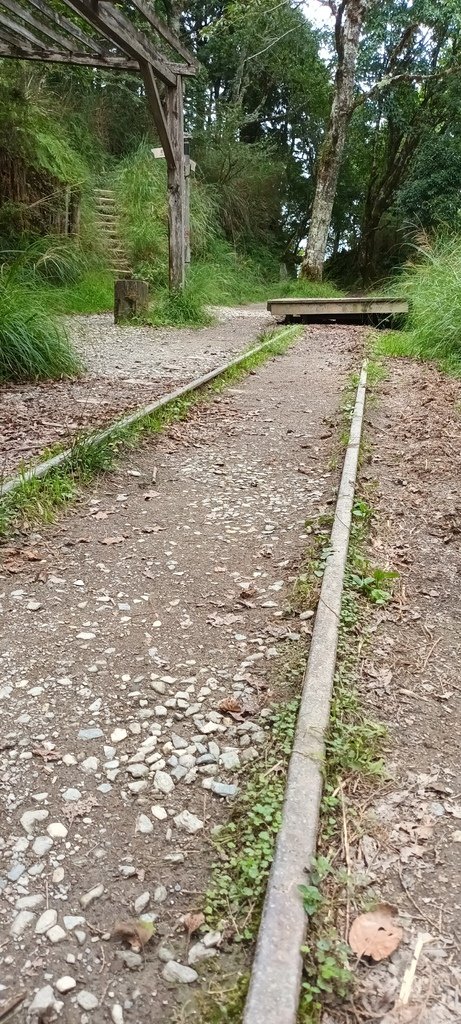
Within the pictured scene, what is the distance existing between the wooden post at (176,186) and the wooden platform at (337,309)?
1.66 meters

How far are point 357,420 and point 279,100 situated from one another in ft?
77.9

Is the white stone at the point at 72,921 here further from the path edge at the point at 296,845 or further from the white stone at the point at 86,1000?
the path edge at the point at 296,845

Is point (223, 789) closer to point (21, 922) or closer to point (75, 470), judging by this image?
point (21, 922)

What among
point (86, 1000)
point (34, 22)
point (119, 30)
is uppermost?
point (34, 22)

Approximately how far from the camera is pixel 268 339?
28.8 ft

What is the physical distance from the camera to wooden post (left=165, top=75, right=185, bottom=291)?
9.68 m

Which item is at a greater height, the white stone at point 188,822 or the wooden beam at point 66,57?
the wooden beam at point 66,57

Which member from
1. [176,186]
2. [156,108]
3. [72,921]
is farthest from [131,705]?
[176,186]

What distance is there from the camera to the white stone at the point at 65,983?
1132 mm

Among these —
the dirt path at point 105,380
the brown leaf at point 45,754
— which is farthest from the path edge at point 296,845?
the dirt path at point 105,380

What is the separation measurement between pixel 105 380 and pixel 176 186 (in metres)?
5.51

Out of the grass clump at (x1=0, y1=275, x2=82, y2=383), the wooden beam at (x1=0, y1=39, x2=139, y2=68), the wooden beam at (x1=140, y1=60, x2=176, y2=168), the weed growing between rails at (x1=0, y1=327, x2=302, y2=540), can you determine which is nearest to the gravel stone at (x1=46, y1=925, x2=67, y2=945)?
the weed growing between rails at (x1=0, y1=327, x2=302, y2=540)

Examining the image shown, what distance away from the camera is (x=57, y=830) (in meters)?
Result: 1.46

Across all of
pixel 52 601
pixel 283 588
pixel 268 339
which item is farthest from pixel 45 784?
pixel 268 339
